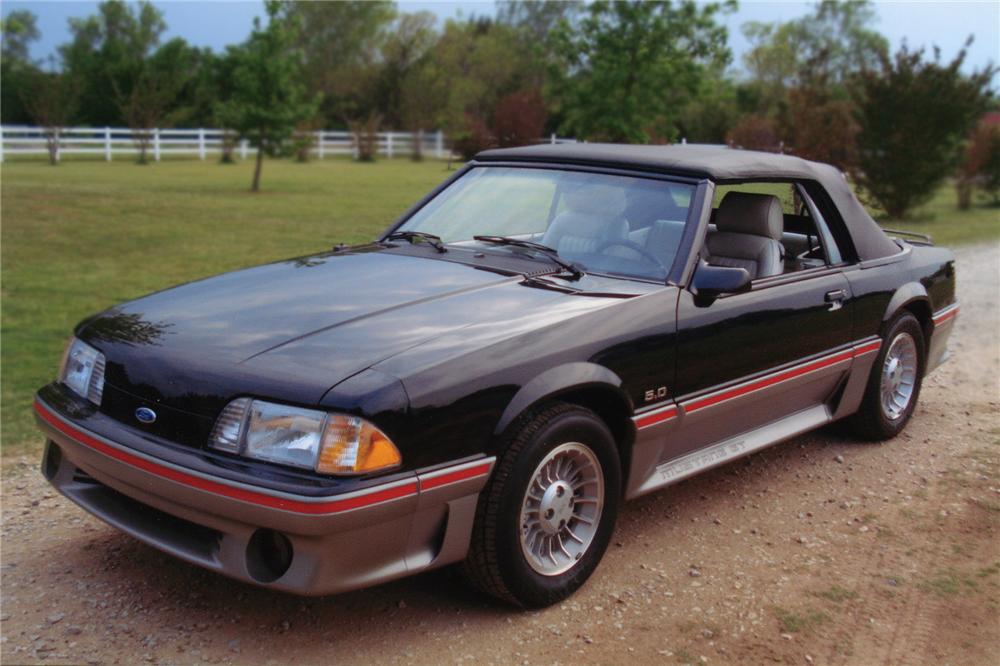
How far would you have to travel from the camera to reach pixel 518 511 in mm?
3404

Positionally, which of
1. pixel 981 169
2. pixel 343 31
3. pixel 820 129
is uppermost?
pixel 343 31

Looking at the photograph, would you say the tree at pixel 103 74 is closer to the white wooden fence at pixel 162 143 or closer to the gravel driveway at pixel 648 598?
the white wooden fence at pixel 162 143

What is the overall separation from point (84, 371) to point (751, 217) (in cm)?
317

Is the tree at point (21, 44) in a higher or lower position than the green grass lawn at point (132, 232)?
higher

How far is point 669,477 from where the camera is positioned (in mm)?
4152

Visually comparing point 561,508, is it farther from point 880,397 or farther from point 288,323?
point 880,397

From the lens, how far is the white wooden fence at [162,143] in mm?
35312

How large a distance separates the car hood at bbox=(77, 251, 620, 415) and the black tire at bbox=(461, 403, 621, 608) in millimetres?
427

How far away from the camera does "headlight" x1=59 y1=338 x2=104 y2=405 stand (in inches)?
141

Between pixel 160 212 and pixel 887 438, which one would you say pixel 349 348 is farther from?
pixel 160 212

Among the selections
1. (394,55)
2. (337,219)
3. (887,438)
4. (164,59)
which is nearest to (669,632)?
(887,438)

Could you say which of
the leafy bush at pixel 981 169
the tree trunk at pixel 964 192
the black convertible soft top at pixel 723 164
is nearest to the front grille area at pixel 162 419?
the black convertible soft top at pixel 723 164

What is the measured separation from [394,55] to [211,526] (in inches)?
2680

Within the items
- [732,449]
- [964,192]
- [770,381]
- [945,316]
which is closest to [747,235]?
[770,381]
